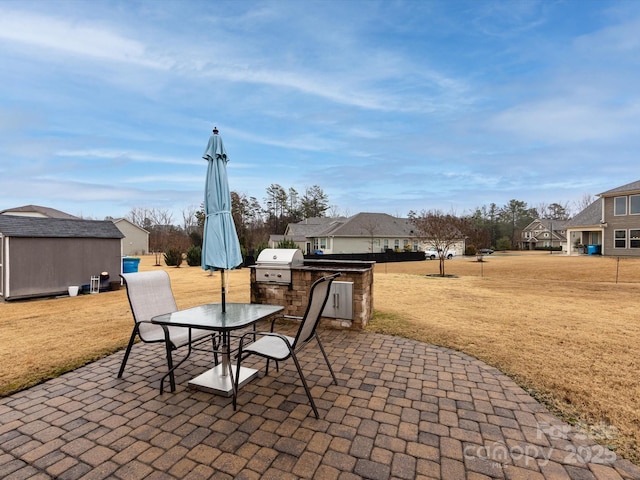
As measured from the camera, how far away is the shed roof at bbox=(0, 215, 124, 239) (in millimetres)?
9555

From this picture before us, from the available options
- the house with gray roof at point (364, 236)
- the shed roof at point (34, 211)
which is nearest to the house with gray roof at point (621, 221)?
the house with gray roof at point (364, 236)

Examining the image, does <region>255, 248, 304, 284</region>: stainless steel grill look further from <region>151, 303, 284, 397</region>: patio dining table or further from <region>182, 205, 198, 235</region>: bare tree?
<region>182, 205, 198, 235</region>: bare tree

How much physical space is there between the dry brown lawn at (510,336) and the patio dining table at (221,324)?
1.85 metres

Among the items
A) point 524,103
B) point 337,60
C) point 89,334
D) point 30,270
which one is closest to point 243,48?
point 337,60

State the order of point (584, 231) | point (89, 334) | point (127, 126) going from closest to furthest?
point (89, 334) < point (127, 126) < point (584, 231)

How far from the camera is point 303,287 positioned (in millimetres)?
5531

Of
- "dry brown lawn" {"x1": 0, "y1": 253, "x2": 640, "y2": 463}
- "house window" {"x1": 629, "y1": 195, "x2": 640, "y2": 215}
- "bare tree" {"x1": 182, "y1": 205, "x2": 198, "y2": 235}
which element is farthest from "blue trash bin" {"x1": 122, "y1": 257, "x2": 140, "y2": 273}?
"house window" {"x1": 629, "y1": 195, "x2": 640, "y2": 215}

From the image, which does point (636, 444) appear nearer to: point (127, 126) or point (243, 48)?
point (243, 48)

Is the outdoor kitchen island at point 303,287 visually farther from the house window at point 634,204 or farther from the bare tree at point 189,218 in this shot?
the bare tree at point 189,218

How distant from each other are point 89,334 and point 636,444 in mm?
7067

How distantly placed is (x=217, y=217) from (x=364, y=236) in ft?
105

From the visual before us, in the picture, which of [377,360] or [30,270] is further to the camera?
[30,270]

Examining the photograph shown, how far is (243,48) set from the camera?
9961 millimetres

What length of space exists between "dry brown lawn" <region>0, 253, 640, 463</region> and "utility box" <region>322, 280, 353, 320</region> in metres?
0.61
